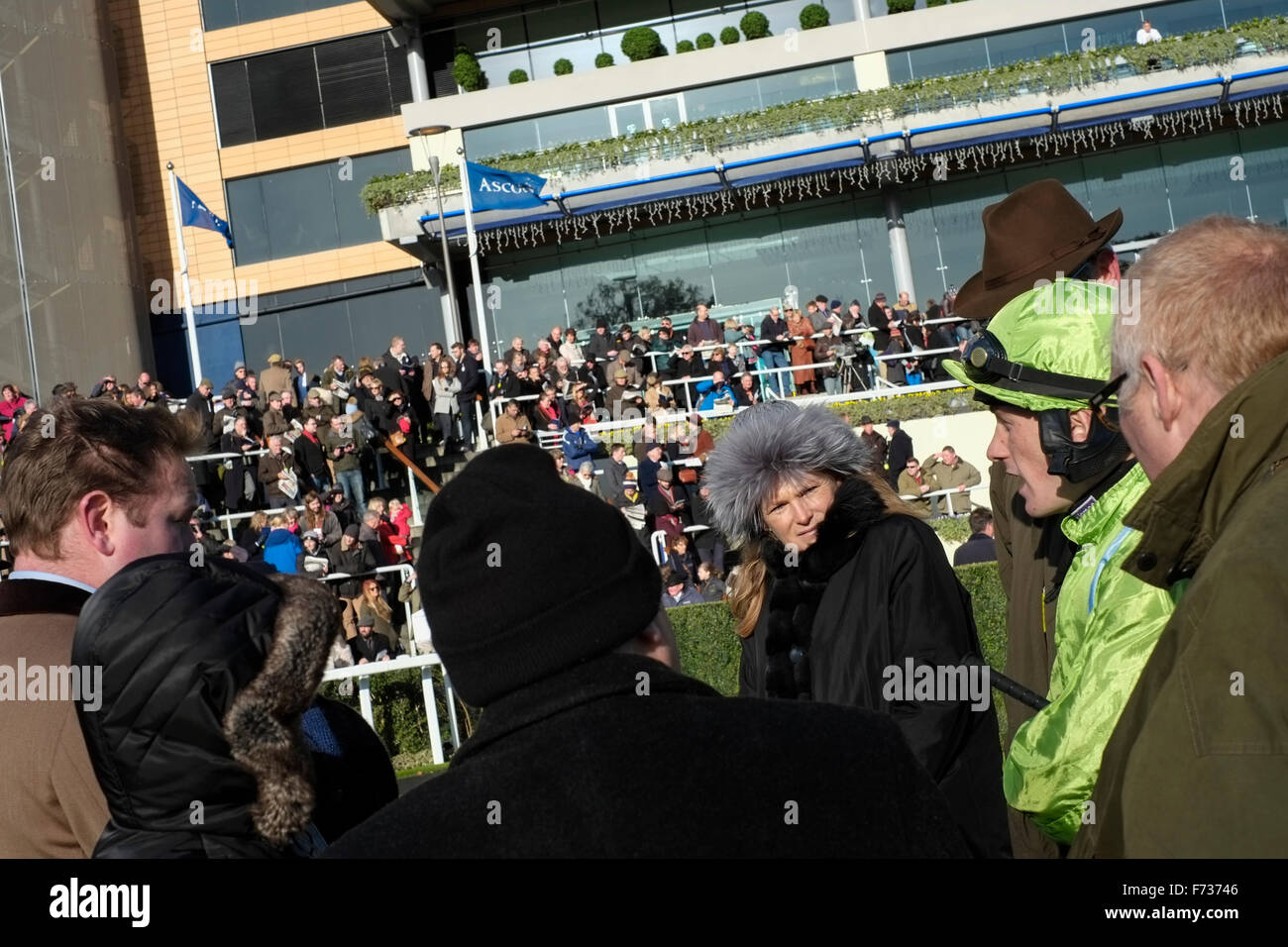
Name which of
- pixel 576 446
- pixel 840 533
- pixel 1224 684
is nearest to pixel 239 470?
pixel 576 446

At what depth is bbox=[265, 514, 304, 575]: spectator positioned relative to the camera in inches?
651

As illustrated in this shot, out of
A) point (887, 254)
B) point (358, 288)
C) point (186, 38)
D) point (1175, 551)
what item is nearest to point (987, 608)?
point (1175, 551)

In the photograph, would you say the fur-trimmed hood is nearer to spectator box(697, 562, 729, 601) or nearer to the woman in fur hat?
the woman in fur hat

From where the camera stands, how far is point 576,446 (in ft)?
60.0

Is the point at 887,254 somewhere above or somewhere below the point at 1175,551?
above

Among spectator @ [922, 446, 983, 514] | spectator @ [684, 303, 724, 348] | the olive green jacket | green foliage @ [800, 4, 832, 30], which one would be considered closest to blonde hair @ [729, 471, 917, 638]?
the olive green jacket

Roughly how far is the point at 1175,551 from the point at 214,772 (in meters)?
1.53

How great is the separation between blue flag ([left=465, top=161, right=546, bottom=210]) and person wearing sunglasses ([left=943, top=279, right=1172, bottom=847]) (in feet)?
70.4

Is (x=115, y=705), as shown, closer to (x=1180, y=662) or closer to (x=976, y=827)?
(x=1180, y=662)

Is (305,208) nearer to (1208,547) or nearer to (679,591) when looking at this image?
(679,591)

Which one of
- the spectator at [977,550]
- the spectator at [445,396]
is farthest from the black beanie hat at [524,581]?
the spectator at [445,396]

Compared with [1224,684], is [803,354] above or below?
above

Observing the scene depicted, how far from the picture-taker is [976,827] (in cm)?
346

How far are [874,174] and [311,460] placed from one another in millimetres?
14233
